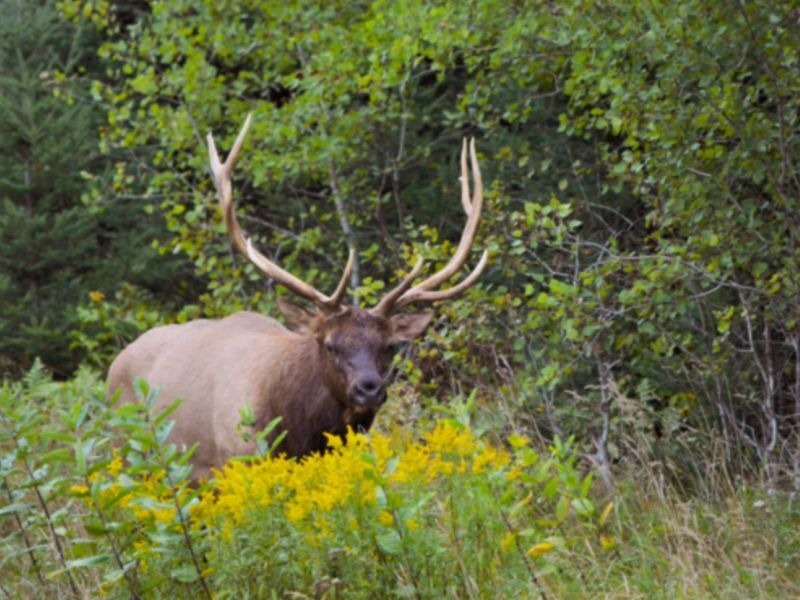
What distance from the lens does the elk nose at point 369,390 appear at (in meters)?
7.27

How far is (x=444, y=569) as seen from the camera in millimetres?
5246

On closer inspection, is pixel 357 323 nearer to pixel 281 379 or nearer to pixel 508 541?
pixel 281 379

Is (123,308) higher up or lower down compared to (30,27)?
lower down

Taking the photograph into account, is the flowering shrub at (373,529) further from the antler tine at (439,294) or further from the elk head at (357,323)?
the antler tine at (439,294)

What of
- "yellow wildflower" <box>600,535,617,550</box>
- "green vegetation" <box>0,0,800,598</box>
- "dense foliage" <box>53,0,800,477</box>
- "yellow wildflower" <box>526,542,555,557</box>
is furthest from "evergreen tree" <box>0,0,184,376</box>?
"yellow wildflower" <box>526,542,555,557</box>

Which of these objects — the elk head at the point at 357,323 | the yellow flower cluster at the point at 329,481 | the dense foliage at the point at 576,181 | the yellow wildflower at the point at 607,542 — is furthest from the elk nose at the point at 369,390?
the yellow flower cluster at the point at 329,481

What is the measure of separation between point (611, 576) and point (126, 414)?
1.94 meters

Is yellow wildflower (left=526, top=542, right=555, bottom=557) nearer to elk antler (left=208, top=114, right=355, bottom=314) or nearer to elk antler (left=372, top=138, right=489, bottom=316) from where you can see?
elk antler (left=208, top=114, right=355, bottom=314)

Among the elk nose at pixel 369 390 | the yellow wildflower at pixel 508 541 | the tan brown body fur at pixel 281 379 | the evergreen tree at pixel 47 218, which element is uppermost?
the yellow wildflower at pixel 508 541

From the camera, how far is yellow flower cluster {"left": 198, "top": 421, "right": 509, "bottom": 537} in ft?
16.9

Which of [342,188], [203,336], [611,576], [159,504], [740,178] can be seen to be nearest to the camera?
[159,504]

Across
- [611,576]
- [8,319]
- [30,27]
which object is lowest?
[8,319]

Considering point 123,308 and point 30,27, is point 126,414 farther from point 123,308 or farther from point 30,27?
point 30,27

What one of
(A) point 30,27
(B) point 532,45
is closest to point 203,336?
(B) point 532,45
